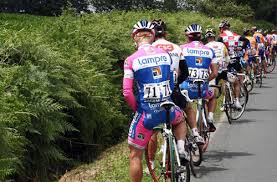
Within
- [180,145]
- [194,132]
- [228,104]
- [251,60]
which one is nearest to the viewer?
[180,145]

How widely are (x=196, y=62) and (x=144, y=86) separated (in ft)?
10.8

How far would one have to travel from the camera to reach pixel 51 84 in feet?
29.1

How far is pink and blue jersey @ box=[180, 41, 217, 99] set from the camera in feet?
31.6

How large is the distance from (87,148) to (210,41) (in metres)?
3.71

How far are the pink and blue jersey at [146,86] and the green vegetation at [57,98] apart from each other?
4.96 ft

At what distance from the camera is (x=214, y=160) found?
9664mm

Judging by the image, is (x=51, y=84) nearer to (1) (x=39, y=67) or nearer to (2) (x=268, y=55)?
(1) (x=39, y=67)

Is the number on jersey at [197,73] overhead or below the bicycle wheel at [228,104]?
overhead

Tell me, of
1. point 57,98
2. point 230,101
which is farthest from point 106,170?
point 230,101

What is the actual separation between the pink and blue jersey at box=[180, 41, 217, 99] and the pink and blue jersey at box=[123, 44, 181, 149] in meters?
2.93

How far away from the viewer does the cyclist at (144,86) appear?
648 centimetres

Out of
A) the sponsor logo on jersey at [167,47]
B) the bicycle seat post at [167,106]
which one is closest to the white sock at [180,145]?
the bicycle seat post at [167,106]

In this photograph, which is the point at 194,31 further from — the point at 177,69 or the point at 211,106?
the point at 211,106

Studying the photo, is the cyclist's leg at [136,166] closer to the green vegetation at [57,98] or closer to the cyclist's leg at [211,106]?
the green vegetation at [57,98]
